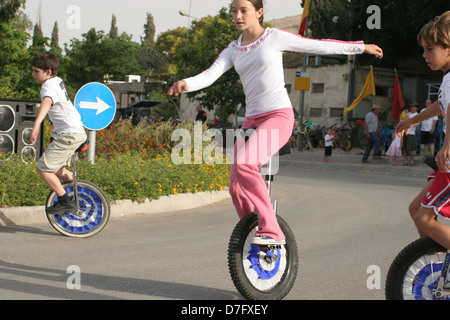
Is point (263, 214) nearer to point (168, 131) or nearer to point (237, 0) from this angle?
point (237, 0)

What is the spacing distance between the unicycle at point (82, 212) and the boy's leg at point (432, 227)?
424 cm

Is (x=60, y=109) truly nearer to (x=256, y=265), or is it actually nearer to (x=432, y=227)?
(x=256, y=265)

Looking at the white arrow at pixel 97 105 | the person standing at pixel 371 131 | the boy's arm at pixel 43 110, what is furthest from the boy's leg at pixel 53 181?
the person standing at pixel 371 131

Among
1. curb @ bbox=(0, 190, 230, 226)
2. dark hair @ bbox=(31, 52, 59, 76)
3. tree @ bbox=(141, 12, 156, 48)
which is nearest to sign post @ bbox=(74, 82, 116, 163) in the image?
curb @ bbox=(0, 190, 230, 226)

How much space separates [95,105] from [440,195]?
660 cm

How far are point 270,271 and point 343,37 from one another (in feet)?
98.1

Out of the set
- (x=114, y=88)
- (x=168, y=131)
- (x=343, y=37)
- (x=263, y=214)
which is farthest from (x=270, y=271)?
(x=114, y=88)

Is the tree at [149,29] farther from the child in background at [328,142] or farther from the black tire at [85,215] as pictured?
the black tire at [85,215]

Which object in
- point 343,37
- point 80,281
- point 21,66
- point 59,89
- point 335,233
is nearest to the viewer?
point 80,281

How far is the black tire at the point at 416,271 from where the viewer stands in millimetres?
3549

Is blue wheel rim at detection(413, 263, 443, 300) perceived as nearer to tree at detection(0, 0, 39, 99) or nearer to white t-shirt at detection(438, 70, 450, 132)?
white t-shirt at detection(438, 70, 450, 132)

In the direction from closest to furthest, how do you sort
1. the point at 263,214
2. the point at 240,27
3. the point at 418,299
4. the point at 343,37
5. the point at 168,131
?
the point at 418,299 < the point at 263,214 < the point at 240,27 < the point at 168,131 < the point at 343,37

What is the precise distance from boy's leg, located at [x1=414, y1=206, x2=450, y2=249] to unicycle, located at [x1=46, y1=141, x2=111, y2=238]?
4.24 metres
